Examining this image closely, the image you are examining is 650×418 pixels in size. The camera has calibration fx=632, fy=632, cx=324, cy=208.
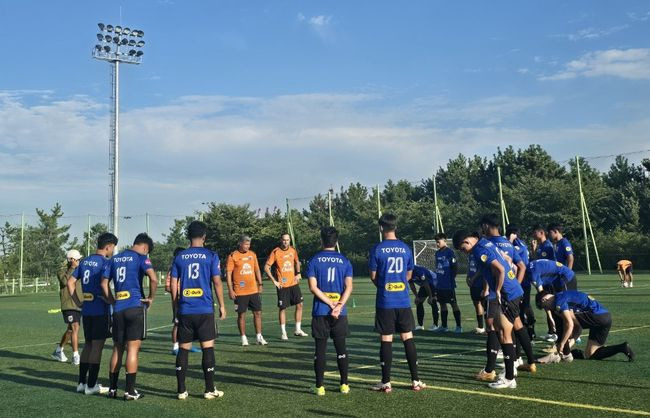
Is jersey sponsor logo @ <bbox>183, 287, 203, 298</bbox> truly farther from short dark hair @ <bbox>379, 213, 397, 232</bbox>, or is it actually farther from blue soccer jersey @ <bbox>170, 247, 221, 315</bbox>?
short dark hair @ <bbox>379, 213, 397, 232</bbox>

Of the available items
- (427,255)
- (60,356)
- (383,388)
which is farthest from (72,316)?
(427,255)

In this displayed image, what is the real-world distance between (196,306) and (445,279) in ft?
24.4

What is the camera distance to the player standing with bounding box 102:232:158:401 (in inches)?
326

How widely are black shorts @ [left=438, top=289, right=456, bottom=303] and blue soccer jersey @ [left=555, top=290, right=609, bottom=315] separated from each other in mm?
4111

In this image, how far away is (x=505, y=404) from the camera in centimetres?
719

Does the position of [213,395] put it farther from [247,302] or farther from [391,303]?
[247,302]

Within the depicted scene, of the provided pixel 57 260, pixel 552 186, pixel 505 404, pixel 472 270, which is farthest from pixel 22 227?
pixel 505 404

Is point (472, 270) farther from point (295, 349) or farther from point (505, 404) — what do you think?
point (505, 404)

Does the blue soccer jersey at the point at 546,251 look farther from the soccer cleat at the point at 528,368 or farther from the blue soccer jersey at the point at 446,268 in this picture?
the soccer cleat at the point at 528,368

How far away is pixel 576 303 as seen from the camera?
9.95 metres

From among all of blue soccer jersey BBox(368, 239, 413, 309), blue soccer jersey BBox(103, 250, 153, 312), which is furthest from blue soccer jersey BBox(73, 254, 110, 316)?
blue soccer jersey BBox(368, 239, 413, 309)

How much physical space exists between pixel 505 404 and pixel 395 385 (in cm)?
166

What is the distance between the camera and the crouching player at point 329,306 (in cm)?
812

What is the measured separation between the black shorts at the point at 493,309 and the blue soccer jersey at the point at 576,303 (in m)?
1.83
